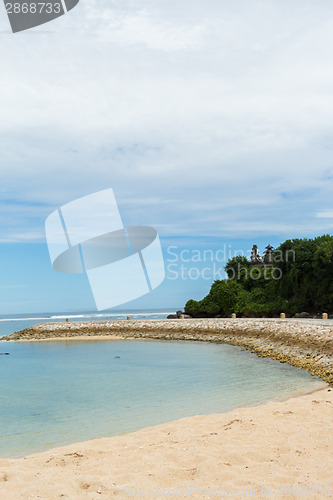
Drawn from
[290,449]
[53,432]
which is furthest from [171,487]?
[53,432]

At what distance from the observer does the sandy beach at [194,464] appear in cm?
423

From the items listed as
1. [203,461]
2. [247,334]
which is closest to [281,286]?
[247,334]

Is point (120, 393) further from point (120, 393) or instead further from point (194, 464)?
point (194, 464)

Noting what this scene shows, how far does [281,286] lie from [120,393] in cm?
3530

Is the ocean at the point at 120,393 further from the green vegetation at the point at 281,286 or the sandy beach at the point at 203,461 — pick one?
the green vegetation at the point at 281,286

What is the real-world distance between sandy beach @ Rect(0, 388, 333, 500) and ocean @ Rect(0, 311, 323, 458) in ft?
4.69

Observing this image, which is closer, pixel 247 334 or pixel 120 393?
pixel 120 393

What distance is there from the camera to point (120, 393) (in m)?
11.7

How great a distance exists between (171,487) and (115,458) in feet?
5.15

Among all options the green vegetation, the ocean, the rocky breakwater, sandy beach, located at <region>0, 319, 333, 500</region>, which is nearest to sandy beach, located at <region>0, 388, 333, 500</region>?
sandy beach, located at <region>0, 319, 333, 500</region>

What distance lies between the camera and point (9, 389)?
13.5 meters

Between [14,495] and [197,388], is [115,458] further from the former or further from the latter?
[197,388]

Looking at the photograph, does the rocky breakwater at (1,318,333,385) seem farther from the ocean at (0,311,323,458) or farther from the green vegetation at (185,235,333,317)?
the green vegetation at (185,235,333,317)

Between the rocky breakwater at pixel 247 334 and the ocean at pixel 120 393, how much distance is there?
55.9 inches
